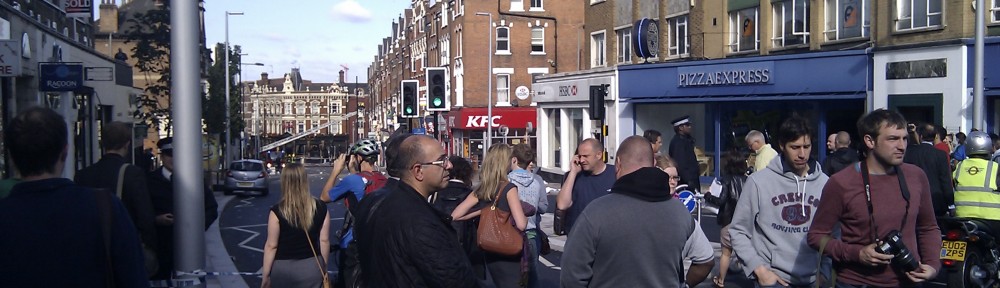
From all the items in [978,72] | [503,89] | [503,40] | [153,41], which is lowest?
[978,72]

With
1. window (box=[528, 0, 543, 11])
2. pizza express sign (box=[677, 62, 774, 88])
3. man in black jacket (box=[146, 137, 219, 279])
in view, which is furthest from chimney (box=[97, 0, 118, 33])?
man in black jacket (box=[146, 137, 219, 279])

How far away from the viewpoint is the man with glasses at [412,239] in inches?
161

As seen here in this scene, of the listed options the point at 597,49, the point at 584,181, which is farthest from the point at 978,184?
the point at 597,49

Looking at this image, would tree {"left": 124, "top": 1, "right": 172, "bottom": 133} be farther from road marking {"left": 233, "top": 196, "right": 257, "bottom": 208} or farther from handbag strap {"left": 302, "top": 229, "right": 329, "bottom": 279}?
handbag strap {"left": 302, "top": 229, "right": 329, "bottom": 279}

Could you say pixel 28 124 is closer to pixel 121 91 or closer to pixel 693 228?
pixel 693 228

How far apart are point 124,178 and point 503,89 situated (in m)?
49.8

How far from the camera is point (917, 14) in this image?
72.8 ft

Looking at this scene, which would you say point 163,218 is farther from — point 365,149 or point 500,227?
point 500,227

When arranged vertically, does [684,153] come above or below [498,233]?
above

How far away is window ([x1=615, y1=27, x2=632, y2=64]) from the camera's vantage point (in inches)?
1357

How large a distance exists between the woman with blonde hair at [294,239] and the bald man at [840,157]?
6.00 meters

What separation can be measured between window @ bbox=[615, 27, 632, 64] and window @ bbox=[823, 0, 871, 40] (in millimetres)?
10012

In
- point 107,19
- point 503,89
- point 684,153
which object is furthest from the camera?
point 107,19

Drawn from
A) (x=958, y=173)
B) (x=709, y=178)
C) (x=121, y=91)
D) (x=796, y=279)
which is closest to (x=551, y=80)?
(x=709, y=178)
